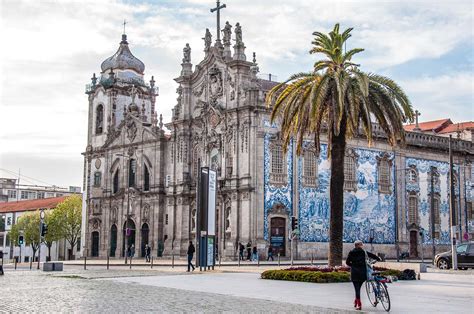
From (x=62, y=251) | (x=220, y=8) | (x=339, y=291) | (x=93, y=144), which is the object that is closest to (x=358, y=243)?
(x=339, y=291)

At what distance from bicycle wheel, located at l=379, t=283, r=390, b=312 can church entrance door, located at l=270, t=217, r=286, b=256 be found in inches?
1414

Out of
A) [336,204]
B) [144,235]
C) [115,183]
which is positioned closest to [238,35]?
[144,235]

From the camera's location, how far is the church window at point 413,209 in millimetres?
61375

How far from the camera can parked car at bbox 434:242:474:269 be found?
123 ft

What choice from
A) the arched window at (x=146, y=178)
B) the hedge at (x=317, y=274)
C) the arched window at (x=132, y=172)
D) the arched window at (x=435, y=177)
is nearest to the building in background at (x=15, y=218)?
the arched window at (x=132, y=172)

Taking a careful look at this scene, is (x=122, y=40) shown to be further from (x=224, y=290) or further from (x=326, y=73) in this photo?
(x=224, y=290)

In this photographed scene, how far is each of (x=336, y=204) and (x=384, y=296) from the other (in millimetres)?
12530

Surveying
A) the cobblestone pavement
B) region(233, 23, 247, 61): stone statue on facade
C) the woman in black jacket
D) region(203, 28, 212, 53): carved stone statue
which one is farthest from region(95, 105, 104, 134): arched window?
the woman in black jacket

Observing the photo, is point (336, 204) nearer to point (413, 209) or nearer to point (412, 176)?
point (413, 209)

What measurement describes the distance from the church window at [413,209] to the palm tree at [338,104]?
99.6ft

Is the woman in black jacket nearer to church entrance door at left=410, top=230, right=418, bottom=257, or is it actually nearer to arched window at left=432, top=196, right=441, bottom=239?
church entrance door at left=410, top=230, right=418, bottom=257

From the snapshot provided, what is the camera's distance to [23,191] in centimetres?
13338

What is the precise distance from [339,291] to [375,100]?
12.0 metres

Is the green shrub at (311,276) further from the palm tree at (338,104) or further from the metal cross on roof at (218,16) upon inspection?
the metal cross on roof at (218,16)
